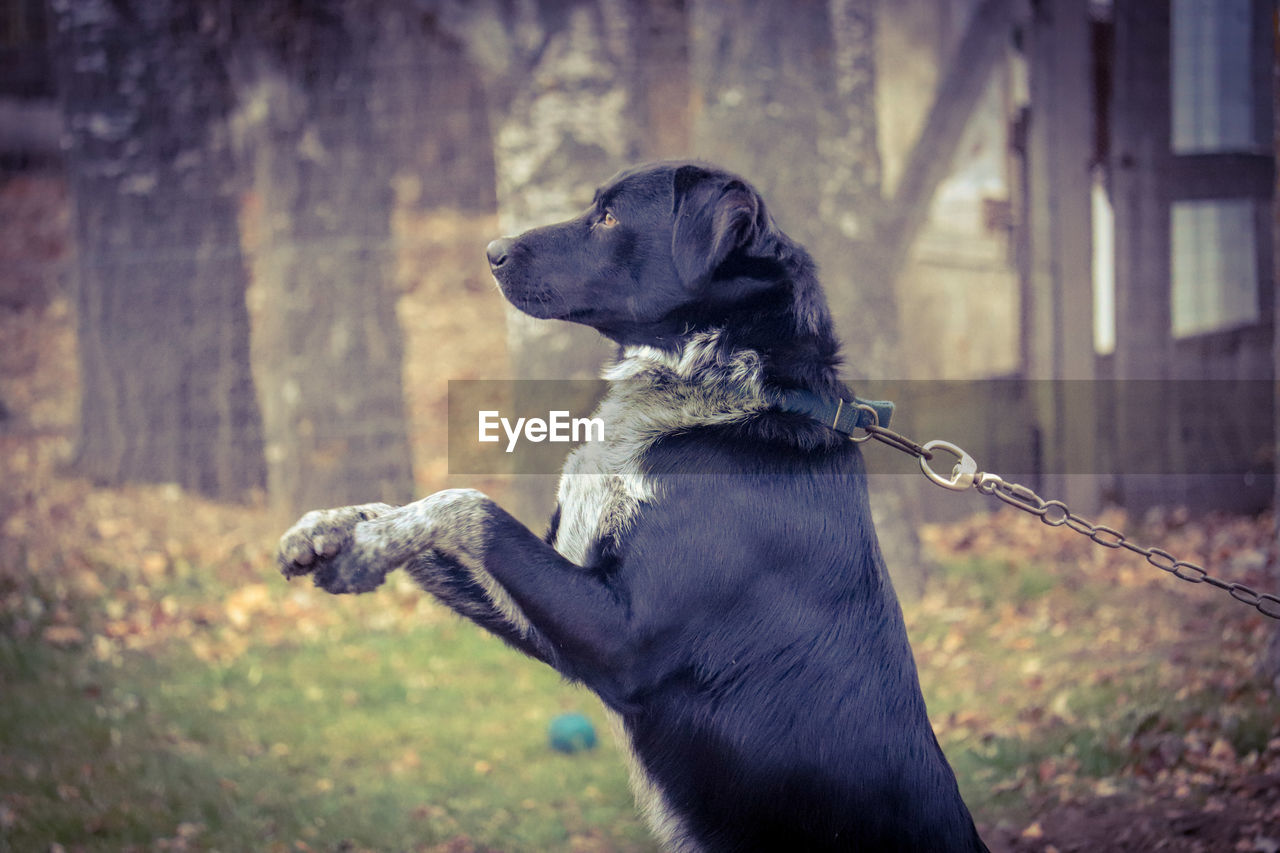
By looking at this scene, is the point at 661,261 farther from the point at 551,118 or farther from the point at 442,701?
the point at 551,118

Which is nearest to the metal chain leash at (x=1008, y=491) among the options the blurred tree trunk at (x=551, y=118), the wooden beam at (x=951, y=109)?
the blurred tree trunk at (x=551, y=118)

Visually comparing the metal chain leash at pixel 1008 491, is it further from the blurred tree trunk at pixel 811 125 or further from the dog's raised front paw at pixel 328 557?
the blurred tree trunk at pixel 811 125

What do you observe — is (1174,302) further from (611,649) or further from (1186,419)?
(611,649)

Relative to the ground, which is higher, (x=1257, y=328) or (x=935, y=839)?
(x=1257, y=328)

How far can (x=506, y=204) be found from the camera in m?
5.98

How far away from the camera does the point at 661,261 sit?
264 centimetres

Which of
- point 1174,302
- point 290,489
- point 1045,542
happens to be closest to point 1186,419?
point 1174,302

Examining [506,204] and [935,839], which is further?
[506,204]

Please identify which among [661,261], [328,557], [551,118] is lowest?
[328,557]

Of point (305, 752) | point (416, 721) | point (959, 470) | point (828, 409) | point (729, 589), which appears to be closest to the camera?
point (729, 589)

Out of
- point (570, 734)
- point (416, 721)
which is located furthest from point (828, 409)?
point (416, 721)

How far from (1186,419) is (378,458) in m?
5.09

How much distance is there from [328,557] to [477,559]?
0.30 meters

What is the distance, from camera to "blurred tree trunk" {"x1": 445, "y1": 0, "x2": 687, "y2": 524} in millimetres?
5887
